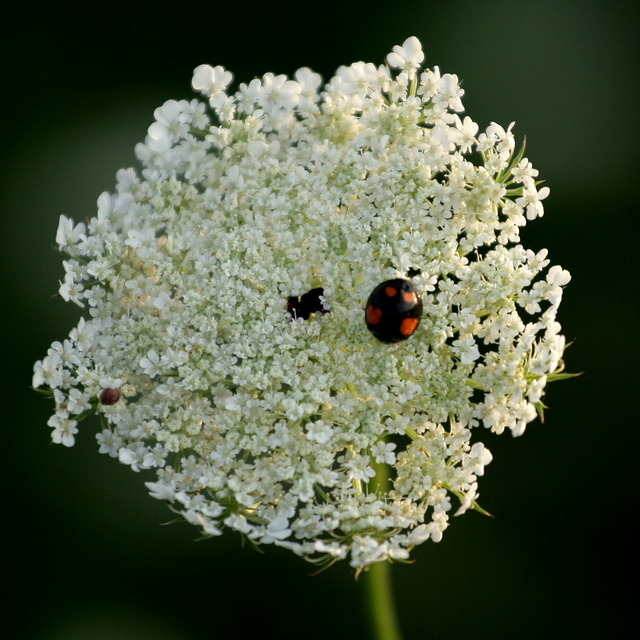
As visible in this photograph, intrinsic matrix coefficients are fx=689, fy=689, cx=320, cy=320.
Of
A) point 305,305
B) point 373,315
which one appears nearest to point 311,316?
point 305,305

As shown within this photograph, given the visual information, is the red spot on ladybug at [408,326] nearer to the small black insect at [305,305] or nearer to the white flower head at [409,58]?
the small black insect at [305,305]

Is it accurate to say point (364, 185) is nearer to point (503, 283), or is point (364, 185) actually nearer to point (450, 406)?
point (503, 283)

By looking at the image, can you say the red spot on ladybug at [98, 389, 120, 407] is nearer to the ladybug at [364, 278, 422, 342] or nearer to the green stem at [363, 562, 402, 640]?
the ladybug at [364, 278, 422, 342]

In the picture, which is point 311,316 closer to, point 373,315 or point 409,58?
point 373,315

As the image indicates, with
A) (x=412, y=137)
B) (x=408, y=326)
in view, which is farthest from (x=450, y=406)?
(x=412, y=137)

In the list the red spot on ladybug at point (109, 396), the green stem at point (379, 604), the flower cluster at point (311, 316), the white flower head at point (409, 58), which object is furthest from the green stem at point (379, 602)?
the white flower head at point (409, 58)

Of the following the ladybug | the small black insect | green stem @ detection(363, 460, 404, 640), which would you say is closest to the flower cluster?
the small black insect

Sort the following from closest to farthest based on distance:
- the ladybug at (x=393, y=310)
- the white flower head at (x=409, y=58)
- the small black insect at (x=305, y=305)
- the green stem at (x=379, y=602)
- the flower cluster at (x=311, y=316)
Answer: the ladybug at (x=393, y=310)
the flower cluster at (x=311, y=316)
the small black insect at (x=305, y=305)
the green stem at (x=379, y=602)
the white flower head at (x=409, y=58)
